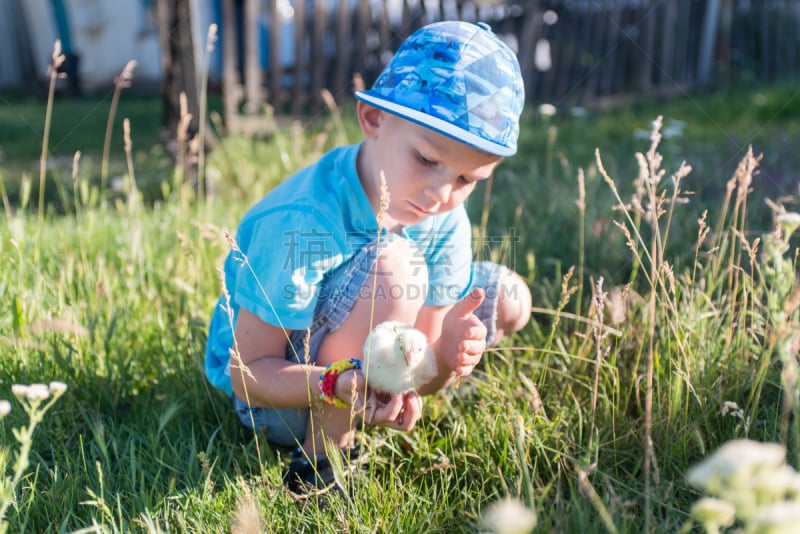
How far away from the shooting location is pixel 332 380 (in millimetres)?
1506

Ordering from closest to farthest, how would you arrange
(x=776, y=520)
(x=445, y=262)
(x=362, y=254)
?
(x=776, y=520), (x=362, y=254), (x=445, y=262)

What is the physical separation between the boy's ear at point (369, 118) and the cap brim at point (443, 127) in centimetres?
17

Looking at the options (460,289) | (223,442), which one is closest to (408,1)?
(460,289)

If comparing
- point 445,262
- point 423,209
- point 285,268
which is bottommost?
point 445,262

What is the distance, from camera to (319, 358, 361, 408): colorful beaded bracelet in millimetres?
1507

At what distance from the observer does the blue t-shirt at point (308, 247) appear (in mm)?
1592

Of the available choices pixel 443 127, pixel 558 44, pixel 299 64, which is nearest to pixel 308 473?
pixel 443 127

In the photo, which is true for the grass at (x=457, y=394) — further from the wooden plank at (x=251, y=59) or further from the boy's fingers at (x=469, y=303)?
the wooden plank at (x=251, y=59)

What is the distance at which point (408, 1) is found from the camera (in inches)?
223

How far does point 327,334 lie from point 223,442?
0.35m

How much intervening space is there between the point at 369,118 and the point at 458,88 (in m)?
0.30

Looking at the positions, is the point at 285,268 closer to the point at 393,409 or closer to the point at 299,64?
the point at 393,409

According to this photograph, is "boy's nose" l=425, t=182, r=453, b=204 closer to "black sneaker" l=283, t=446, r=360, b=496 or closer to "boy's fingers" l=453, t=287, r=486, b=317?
"boy's fingers" l=453, t=287, r=486, b=317

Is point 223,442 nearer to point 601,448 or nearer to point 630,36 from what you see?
point 601,448
